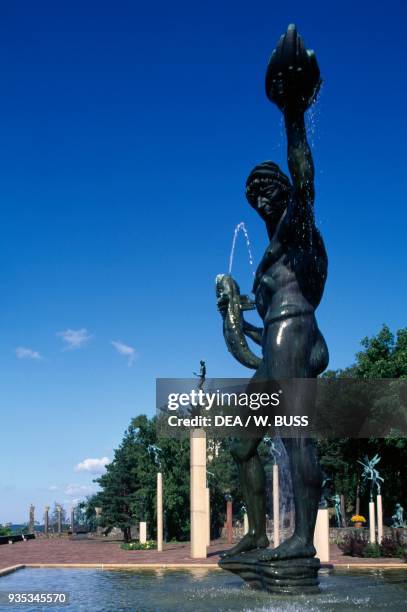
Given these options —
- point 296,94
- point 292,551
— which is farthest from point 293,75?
point 292,551

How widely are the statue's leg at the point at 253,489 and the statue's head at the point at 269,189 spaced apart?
1.96 meters

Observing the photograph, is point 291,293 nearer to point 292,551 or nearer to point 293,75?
point 293,75

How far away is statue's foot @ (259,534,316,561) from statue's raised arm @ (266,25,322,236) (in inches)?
98.5

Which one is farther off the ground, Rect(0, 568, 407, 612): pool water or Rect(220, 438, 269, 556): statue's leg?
Rect(220, 438, 269, 556): statue's leg

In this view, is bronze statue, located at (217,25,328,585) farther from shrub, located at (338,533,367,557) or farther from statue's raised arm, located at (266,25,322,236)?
shrub, located at (338,533,367,557)

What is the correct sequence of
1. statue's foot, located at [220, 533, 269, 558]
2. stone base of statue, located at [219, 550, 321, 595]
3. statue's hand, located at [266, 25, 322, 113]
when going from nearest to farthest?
stone base of statue, located at [219, 550, 321, 595], statue's hand, located at [266, 25, 322, 113], statue's foot, located at [220, 533, 269, 558]

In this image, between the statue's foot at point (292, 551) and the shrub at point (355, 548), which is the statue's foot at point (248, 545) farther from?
the shrub at point (355, 548)

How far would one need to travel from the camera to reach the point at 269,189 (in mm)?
6105

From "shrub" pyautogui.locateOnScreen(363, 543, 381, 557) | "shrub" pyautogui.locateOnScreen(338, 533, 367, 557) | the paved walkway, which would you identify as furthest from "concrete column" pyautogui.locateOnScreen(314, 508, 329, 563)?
"shrub" pyautogui.locateOnScreen(338, 533, 367, 557)

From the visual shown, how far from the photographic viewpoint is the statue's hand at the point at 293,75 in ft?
17.2

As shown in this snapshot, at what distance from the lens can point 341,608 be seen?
4.54m

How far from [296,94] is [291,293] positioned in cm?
155

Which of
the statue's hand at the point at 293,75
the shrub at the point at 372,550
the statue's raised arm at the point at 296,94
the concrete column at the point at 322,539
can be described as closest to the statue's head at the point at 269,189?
the statue's raised arm at the point at 296,94

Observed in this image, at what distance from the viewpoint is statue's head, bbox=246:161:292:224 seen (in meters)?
6.09
